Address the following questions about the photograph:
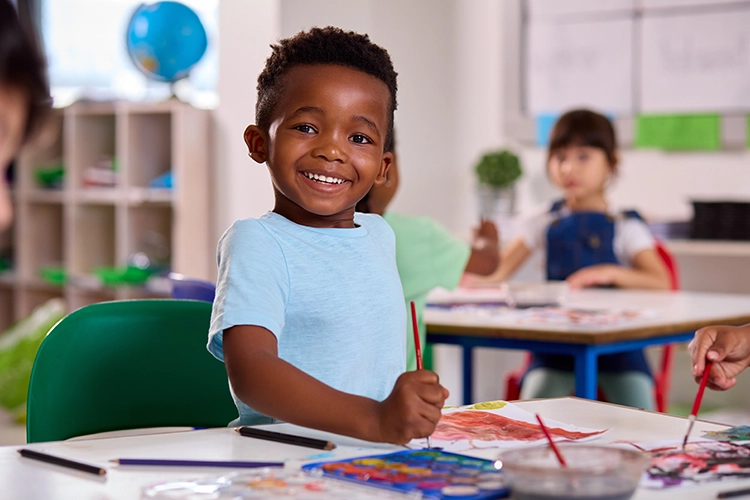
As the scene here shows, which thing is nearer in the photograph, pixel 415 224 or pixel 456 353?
pixel 415 224

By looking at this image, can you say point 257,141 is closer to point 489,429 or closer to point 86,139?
point 489,429

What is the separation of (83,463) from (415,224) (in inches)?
49.3

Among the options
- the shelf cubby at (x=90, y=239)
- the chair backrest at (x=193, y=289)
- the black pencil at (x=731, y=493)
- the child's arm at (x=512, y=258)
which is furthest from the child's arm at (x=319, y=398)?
the shelf cubby at (x=90, y=239)

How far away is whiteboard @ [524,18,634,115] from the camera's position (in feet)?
13.1

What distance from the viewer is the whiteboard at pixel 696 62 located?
3.72 meters

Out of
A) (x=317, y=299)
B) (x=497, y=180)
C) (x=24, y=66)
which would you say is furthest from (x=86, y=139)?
(x=24, y=66)

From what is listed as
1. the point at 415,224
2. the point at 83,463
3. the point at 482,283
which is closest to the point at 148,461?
the point at 83,463

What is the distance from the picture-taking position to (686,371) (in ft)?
12.3

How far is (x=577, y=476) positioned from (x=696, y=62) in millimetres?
3335

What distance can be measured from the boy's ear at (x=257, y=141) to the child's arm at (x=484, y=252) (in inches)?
45.7

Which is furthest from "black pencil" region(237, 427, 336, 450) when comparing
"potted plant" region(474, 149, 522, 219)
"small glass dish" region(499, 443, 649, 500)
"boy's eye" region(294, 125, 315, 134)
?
"potted plant" region(474, 149, 522, 219)

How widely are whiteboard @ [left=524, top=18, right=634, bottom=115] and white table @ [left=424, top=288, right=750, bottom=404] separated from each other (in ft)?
4.98

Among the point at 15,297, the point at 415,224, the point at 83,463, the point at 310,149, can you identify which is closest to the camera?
the point at 83,463

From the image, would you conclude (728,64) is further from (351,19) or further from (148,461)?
(148,461)
